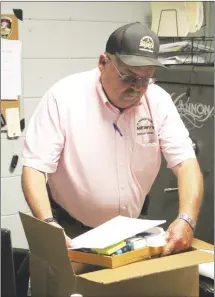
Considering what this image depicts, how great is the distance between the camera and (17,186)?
3.22m

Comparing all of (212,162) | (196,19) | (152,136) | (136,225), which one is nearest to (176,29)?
(196,19)

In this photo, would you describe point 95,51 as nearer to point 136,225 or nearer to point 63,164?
point 63,164

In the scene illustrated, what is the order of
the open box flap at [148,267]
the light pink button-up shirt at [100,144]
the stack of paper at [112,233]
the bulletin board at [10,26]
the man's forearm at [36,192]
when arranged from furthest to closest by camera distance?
the bulletin board at [10,26] < the light pink button-up shirt at [100,144] < the man's forearm at [36,192] < the stack of paper at [112,233] < the open box flap at [148,267]

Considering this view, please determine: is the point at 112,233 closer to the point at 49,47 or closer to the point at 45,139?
the point at 45,139

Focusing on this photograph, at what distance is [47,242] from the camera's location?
4.75ft

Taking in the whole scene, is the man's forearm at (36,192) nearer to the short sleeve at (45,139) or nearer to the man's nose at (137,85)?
the short sleeve at (45,139)

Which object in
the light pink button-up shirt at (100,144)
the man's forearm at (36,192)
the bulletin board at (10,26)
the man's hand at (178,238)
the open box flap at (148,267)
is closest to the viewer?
the open box flap at (148,267)

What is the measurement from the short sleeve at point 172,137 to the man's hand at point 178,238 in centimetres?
36

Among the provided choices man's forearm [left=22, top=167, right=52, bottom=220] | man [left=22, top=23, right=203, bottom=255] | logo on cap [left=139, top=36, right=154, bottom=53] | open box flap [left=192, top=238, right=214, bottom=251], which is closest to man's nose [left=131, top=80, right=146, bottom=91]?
man [left=22, top=23, right=203, bottom=255]

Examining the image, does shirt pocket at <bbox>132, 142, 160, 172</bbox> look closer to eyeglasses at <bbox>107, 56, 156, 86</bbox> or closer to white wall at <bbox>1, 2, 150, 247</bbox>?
eyeglasses at <bbox>107, 56, 156, 86</bbox>

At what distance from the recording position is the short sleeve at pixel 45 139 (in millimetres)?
1888

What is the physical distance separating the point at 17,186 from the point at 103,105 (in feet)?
4.45

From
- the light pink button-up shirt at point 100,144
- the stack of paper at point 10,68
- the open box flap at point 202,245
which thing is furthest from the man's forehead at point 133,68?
the stack of paper at point 10,68

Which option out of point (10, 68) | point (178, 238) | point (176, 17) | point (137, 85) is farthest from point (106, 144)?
point (176, 17)
